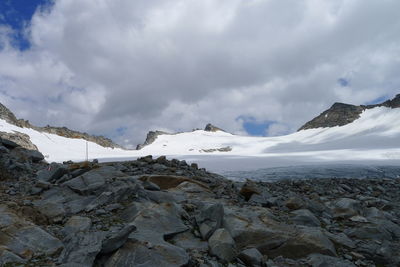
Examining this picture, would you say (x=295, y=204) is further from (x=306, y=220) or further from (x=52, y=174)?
(x=52, y=174)

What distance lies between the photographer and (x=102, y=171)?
9.16 meters

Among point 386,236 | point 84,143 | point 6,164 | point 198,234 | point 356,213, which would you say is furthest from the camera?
point 84,143

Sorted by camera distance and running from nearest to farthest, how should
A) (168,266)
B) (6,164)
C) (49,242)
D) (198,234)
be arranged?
(168,266)
(49,242)
(198,234)
(6,164)

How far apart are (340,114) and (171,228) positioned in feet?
498

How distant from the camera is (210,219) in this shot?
600 cm

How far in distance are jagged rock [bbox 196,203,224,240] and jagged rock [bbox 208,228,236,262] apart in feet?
1.14

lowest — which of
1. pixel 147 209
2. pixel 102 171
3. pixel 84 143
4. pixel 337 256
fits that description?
pixel 337 256

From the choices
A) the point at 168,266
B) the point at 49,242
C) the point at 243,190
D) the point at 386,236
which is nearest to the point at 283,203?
the point at 243,190

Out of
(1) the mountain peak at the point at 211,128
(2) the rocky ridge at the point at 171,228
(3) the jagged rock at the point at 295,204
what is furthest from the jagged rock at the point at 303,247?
(1) the mountain peak at the point at 211,128

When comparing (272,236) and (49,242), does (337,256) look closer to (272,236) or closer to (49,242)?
(272,236)

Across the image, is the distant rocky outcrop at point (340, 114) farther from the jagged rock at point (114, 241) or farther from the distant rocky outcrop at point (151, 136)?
the jagged rock at point (114, 241)

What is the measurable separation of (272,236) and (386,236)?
312 centimetres

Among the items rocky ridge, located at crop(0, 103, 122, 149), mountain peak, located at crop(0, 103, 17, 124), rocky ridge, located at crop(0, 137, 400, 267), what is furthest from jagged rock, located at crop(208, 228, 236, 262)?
mountain peak, located at crop(0, 103, 17, 124)

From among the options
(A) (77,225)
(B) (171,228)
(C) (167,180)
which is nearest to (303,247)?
(B) (171,228)
